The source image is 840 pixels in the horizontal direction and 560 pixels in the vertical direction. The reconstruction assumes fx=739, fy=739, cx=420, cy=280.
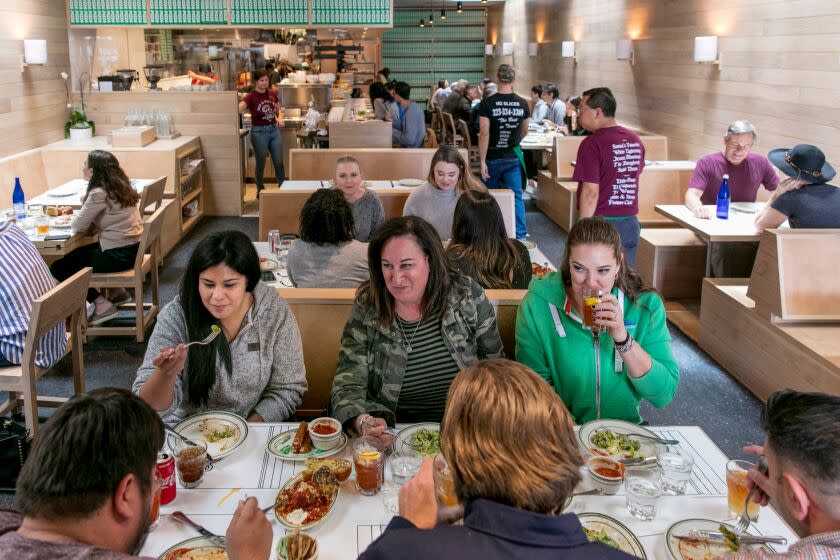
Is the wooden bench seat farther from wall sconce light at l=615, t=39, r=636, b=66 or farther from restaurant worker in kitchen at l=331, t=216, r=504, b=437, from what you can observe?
wall sconce light at l=615, t=39, r=636, b=66

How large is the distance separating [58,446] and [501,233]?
7.31 feet

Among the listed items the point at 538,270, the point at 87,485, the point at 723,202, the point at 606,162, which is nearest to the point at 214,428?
the point at 87,485

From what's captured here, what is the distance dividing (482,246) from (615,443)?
1280 mm

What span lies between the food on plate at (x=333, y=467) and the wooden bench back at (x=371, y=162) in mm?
4889

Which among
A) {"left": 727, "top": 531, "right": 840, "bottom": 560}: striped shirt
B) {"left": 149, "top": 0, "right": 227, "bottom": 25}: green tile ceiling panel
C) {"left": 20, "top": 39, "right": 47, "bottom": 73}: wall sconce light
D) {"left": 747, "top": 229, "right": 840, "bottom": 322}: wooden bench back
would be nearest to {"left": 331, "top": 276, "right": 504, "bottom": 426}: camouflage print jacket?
{"left": 727, "top": 531, "right": 840, "bottom": 560}: striped shirt

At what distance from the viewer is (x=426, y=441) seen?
6.43 ft

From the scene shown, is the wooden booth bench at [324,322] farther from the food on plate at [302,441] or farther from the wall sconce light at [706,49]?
the wall sconce light at [706,49]

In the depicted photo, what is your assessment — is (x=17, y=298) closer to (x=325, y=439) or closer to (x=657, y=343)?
(x=325, y=439)

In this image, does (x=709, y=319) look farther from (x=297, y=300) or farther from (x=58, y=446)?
(x=58, y=446)

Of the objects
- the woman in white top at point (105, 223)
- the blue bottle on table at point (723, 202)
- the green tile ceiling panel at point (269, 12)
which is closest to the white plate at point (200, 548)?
the woman in white top at point (105, 223)

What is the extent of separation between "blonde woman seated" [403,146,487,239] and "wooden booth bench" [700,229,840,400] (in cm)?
178

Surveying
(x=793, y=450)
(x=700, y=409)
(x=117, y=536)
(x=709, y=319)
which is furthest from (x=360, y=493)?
(x=709, y=319)

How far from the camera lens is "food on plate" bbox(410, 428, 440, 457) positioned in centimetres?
191

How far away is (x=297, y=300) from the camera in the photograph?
273 centimetres
